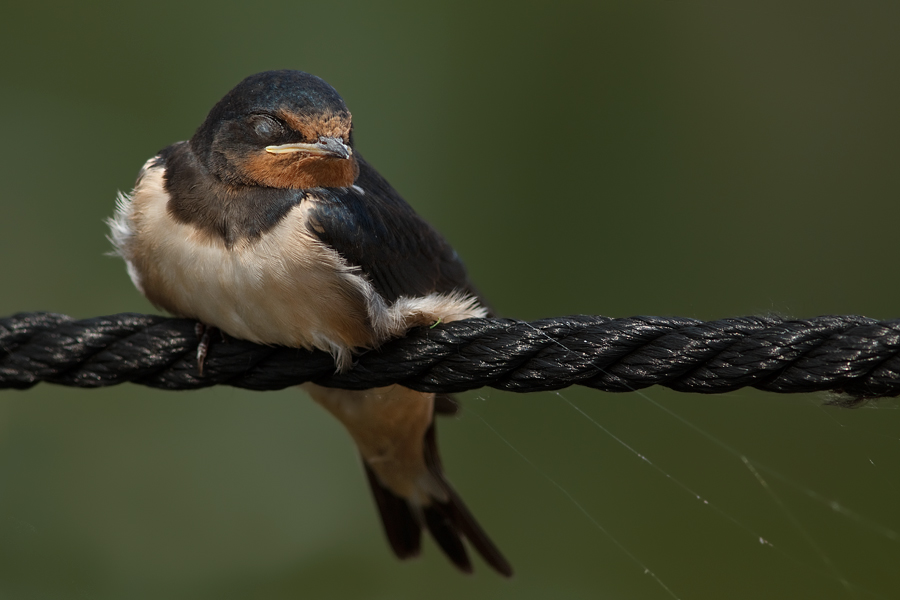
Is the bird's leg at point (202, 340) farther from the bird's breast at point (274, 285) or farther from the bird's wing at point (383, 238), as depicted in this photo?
the bird's wing at point (383, 238)

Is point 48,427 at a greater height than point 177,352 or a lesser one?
lesser

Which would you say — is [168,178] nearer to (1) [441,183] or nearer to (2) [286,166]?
(2) [286,166]

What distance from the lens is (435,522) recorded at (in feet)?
9.28

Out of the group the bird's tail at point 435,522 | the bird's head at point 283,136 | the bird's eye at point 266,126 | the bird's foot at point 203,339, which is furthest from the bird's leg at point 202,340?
the bird's tail at point 435,522

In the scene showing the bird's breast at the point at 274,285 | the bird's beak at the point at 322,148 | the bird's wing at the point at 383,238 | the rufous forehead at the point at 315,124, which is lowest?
the bird's breast at the point at 274,285

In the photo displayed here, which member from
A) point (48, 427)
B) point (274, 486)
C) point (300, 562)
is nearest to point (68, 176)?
point (48, 427)

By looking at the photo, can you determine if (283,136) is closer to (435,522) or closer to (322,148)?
(322,148)

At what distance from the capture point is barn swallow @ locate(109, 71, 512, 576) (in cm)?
184

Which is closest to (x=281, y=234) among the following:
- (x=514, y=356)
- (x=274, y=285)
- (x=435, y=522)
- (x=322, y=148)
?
(x=274, y=285)

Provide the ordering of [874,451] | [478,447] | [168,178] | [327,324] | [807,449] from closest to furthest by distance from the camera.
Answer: [327,324] → [168,178] → [874,451] → [807,449] → [478,447]

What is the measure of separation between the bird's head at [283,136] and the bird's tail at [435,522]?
1.06 m

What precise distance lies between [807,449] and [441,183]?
250cm

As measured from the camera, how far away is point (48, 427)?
5.06m

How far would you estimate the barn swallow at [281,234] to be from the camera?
6.04 ft
